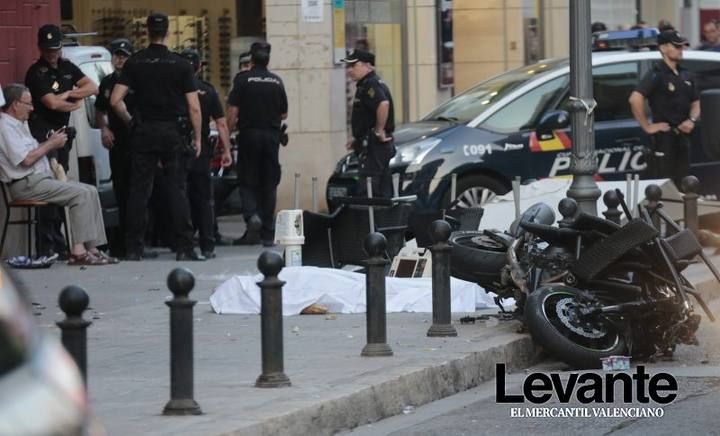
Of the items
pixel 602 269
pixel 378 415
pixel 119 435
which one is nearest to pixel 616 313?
pixel 602 269

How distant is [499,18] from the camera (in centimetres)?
2516

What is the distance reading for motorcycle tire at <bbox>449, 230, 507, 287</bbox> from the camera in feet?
32.0

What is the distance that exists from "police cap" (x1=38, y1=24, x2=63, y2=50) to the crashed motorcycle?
5674 millimetres

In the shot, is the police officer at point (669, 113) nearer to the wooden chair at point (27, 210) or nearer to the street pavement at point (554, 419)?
the wooden chair at point (27, 210)

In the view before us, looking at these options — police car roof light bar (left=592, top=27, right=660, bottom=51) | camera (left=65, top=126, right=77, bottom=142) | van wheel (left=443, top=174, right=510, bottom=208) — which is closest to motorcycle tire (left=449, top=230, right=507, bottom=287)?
camera (left=65, top=126, right=77, bottom=142)

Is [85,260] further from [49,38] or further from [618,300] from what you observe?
[618,300]

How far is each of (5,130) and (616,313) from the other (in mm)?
6100

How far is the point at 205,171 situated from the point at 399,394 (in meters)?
7.41

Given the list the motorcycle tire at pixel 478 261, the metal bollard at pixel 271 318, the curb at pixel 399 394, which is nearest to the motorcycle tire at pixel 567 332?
the curb at pixel 399 394

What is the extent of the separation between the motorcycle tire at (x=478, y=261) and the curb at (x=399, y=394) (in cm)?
55

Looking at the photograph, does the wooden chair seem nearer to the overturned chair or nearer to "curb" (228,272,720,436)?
the overturned chair

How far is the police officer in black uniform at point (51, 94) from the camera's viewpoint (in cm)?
1362

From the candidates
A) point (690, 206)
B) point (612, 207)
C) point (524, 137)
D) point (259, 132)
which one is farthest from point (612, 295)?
point (259, 132)

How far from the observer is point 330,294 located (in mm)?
10555
